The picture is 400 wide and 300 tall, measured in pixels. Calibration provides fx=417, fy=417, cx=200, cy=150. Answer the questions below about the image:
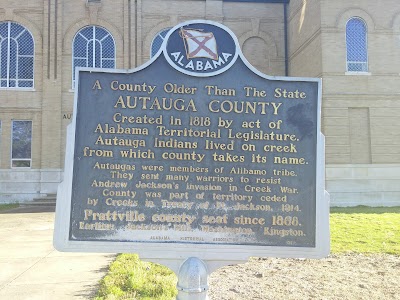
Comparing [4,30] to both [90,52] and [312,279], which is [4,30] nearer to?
[90,52]

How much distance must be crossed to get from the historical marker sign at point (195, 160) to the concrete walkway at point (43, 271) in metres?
2.06

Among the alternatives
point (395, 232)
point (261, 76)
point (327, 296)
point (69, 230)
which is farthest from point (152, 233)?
point (395, 232)

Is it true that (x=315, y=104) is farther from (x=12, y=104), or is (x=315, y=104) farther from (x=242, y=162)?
(x=12, y=104)

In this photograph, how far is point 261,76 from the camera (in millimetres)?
3959

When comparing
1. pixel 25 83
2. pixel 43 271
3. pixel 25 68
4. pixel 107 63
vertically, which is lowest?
pixel 43 271

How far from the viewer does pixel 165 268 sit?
256 inches

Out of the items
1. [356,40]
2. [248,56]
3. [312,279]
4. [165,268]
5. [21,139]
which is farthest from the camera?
[248,56]

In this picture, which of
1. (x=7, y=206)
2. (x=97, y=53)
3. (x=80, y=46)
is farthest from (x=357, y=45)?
(x=7, y=206)

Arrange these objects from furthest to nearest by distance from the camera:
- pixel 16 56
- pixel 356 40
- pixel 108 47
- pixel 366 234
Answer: pixel 108 47 → pixel 16 56 → pixel 356 40 → pixel 366 234

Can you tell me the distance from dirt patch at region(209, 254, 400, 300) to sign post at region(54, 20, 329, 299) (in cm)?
193

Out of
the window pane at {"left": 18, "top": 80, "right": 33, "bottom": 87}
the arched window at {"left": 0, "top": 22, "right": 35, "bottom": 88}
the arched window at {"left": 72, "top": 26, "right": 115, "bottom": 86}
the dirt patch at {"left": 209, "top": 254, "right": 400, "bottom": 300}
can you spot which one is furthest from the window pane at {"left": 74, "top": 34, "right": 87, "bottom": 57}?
the dirt patch at {"left": 209, "top": 254, "right": 400, "bottom": 300}

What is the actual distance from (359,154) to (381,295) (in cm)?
1386

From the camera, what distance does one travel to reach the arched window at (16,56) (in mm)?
21266

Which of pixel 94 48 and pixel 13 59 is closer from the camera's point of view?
pixel 13 59
